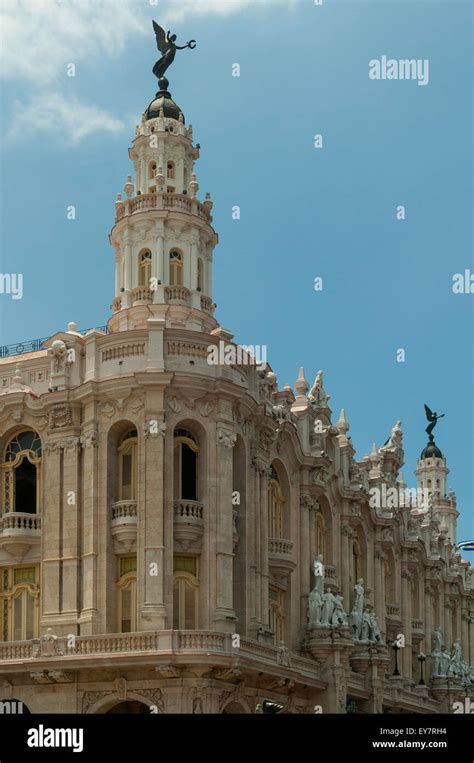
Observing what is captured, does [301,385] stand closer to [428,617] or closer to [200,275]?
[200,275]

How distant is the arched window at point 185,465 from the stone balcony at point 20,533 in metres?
5.66

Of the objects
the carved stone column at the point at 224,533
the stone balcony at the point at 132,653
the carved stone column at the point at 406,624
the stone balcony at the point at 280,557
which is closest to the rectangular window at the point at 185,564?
the carved stone column at the point at 224,533

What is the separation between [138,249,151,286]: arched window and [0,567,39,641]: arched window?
14644 mm

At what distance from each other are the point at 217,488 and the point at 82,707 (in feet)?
30.1

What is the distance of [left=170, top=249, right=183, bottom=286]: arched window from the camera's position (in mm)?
57906

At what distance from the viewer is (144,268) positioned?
58312 millimetres

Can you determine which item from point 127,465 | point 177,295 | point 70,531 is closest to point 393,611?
point 177,295

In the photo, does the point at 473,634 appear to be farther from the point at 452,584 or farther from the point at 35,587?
the point at 35,587

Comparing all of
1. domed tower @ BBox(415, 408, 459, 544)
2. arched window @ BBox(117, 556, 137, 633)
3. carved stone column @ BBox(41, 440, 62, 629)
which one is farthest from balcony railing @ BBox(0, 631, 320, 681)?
domed tower @ BBox(415, 408, 459, 544)

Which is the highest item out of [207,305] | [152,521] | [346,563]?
[207,305]

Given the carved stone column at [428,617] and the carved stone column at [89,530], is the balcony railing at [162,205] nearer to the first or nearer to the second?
the carved stone column at [89,530]

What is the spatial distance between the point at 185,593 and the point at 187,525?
8.08 ft

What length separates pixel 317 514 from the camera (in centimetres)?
6181
